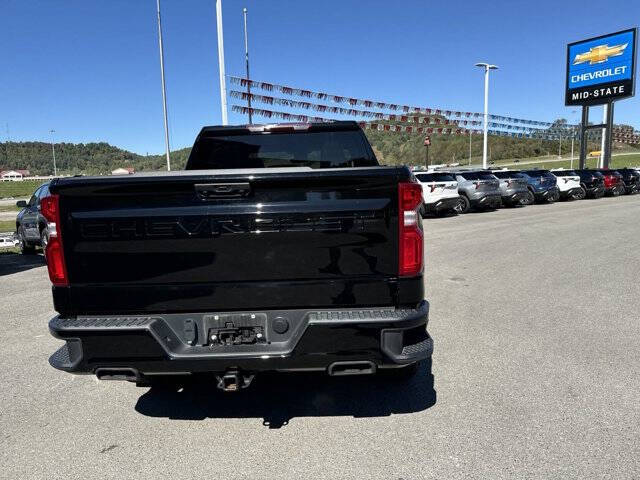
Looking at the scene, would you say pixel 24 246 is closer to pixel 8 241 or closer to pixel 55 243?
pixel 8 241

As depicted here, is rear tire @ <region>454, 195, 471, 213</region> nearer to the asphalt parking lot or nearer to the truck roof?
the asphalt parking lot

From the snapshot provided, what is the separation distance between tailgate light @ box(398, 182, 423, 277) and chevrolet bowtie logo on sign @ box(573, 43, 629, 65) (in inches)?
1394

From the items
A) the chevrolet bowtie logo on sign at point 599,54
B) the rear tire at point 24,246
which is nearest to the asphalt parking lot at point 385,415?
the rear tire at point 24,246

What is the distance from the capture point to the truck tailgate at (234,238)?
2.68 meters

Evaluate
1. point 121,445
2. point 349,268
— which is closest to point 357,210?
point 349,268

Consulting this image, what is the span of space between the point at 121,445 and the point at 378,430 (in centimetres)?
166

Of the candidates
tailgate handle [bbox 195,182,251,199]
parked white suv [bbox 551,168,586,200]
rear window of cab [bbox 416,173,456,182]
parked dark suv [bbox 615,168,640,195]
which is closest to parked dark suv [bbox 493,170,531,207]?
rear window of cab [bbox 416,173,456,182]

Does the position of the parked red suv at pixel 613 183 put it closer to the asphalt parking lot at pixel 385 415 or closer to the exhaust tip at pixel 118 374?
the asphalt parking lot at pixel 385 415

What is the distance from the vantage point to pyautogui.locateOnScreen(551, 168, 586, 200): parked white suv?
24453 mm

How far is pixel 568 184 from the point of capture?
2470 cm

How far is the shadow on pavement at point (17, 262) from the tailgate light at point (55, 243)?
8060 mm

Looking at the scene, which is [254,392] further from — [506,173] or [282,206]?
[506,173]

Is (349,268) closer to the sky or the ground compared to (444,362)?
closer to the sky

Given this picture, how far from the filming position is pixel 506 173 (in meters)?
21.9
